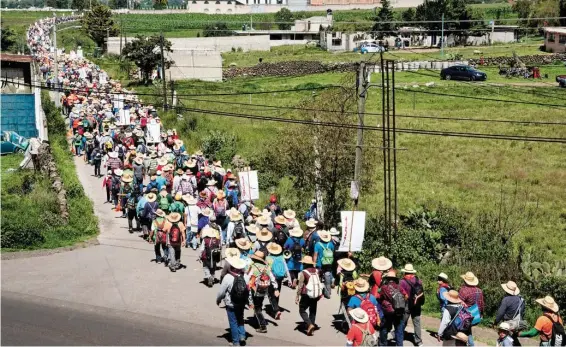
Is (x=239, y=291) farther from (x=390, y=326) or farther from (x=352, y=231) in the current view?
(x=352, y=231)

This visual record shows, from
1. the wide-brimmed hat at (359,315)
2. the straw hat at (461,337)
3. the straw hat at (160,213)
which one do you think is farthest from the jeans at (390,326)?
the straw hat at (160,213)

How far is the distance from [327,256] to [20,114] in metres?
21.7

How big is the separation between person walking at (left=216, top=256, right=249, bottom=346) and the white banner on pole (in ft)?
13.7

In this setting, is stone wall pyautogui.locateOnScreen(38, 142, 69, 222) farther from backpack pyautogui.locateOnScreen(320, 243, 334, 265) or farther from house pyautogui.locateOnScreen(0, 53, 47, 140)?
backpack pyautogui.locateOnScreen(320, 243, 334, 265)

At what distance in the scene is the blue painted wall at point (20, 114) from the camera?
31844 mm

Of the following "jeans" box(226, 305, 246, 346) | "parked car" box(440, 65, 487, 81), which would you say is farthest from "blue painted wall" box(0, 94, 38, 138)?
"parked car" box(440, 65, 487, 81)

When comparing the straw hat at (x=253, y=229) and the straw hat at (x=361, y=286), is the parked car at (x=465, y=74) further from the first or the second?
the straw hat at (x=361, y=286)

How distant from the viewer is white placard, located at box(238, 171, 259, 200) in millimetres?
19766

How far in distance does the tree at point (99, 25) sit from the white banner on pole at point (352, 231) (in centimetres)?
7555

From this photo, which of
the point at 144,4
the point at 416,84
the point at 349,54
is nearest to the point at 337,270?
the point at 416,84

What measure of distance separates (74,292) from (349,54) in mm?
69351

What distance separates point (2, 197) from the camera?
72.8 feet

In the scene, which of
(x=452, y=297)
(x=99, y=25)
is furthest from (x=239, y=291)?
(x=99, y=25)

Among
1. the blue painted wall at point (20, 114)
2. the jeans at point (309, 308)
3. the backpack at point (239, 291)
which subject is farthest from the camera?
the blue painted wall at point (20, 114)
